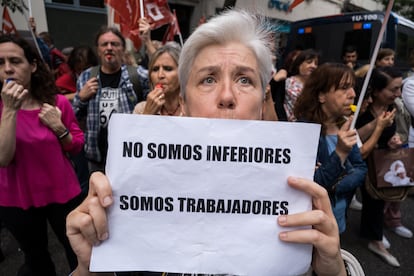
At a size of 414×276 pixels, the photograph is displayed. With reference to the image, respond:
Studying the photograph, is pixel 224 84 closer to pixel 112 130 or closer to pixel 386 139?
pixel 112 130

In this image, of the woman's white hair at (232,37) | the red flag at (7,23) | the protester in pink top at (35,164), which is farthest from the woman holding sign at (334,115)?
the red flag at (7,23)

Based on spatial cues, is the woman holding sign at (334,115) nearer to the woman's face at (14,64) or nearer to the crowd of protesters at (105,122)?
the crowd of protesters at (105,122)

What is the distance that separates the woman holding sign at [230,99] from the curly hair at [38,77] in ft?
4.13

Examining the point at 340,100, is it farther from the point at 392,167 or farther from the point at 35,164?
the point at 35,164

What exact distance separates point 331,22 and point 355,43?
0.78 meters

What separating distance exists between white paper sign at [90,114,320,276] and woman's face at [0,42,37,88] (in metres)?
1.49

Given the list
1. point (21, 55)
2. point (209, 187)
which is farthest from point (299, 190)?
point (21, 55)

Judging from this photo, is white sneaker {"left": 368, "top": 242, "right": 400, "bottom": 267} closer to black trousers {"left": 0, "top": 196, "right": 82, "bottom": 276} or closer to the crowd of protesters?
the crowd of protesters

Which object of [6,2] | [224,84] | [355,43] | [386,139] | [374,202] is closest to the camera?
[224,84]

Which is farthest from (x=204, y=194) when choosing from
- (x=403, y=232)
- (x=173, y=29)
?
(x=173, y=29)

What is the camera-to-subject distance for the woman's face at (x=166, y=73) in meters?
2.52

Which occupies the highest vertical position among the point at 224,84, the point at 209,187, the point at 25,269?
the point at 224,84

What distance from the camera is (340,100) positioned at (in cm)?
218

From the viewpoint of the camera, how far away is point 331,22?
21.7ft
